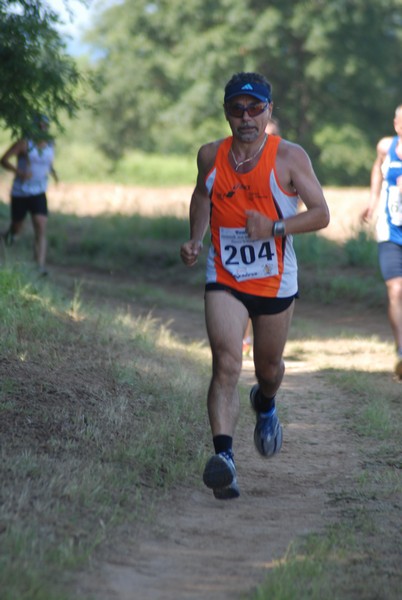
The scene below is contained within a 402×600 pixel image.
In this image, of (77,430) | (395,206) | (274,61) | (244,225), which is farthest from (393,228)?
(274,61)

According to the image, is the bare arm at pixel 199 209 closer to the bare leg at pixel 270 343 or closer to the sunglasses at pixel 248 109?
the sunglasses at pixel 248 109

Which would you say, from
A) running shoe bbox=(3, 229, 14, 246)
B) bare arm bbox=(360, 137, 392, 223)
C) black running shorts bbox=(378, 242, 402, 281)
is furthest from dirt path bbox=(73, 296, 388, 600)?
running shoe bbox=(3, 229, 14, 246)

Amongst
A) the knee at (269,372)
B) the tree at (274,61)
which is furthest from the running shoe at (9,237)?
the tree at (274,61)

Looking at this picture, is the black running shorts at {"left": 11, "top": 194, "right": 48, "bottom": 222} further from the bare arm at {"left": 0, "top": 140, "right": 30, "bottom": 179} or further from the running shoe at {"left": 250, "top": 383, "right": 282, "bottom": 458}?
the running shoe at {"left": 250, "top": 383, "right": 282, "bottom": 458}

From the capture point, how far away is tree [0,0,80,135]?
A: 979cm

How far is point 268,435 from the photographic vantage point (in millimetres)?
6219

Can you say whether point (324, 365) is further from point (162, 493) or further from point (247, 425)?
point (162, 493)

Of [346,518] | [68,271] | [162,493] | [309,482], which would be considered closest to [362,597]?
[346,518]

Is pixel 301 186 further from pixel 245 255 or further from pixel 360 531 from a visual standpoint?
pixel 360 531

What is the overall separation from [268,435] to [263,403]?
0.70 feet

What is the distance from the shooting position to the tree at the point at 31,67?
9.79 m

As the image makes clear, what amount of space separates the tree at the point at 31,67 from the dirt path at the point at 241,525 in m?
4.02

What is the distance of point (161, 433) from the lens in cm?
634

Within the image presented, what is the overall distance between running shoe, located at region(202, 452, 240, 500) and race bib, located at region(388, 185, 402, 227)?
13.8 feet
